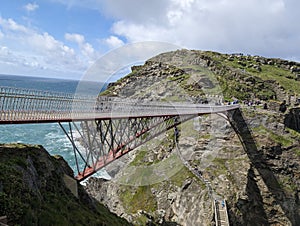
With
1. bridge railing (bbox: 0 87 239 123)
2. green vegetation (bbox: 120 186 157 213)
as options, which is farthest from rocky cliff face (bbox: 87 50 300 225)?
bridge railing (bbox: 0 87 239 123)

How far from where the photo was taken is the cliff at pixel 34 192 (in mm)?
7293

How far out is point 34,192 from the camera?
8898 millimetres

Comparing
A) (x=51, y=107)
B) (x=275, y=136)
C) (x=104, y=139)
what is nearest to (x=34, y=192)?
(x=51, y=107)

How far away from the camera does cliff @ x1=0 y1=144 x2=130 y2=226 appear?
7293mm

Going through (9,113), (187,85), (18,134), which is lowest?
(18,134)

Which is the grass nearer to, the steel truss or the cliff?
the steel truss

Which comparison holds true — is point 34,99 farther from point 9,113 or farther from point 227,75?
point 227,75

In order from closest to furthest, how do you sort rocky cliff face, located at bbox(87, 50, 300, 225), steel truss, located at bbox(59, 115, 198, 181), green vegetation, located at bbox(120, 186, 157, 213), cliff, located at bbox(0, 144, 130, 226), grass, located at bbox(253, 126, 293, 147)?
cliff, located at bbox(0, 144, 130, 226)
steel truss, located at bbox(59, 115, 198, 181)
rocky cliff face, located at bbox(87, 50, 300, 225)
green vegetation, located at bbox(120, 186, 157, 213)
grass, located at bbox(253, 126, 293, 147)

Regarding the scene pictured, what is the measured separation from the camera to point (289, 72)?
7294cm

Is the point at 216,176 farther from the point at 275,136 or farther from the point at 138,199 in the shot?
the point at 275,136

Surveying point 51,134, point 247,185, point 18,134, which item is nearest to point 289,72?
point 247,185

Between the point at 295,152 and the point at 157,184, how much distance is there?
1780 cm

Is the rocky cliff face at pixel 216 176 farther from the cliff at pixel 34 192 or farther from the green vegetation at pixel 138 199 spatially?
the cliff at pixel 34 192

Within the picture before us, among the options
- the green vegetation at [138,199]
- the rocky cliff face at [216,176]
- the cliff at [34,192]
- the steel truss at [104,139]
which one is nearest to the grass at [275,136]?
the rocky cliff face at [216,176]
